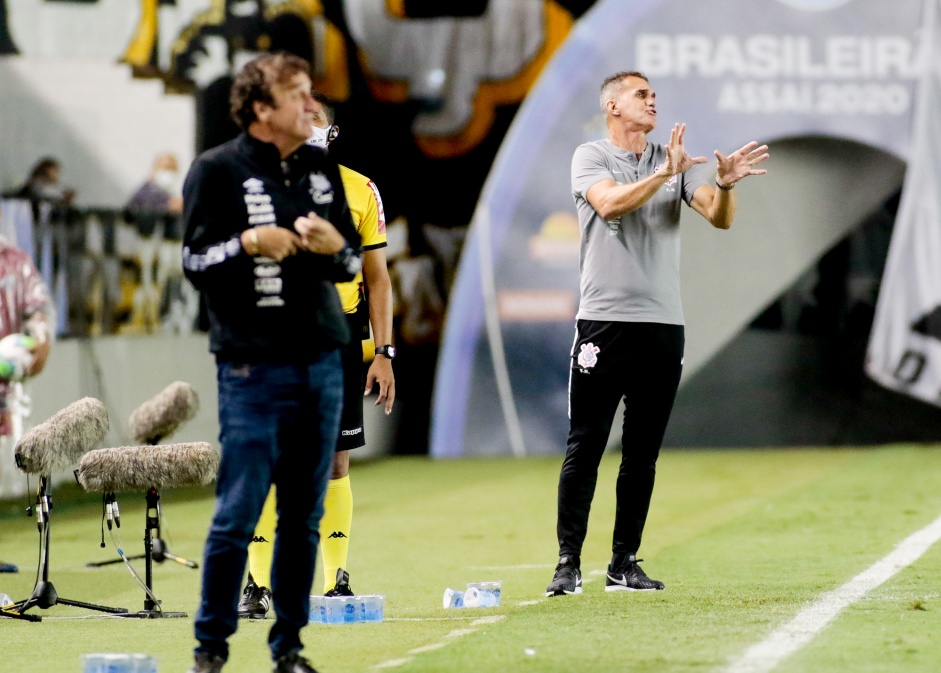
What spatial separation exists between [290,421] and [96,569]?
451cm

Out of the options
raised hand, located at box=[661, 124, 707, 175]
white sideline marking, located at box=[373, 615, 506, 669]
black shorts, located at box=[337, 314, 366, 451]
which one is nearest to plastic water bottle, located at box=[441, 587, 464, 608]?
white sideline marking, located at box=[373, 615, 506, 669]

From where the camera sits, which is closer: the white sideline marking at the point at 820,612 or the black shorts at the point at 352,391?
the white sideline marking at the point at 820,612

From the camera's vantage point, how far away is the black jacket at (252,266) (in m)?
4.80

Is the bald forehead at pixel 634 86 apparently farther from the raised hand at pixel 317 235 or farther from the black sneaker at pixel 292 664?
the black sneaker at pixel 292 664

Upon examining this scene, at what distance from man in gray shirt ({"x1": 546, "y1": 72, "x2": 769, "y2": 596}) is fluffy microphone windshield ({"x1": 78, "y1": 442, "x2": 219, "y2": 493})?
152cm

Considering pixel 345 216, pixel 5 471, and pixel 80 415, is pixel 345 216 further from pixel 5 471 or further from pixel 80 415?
pixel 5 471

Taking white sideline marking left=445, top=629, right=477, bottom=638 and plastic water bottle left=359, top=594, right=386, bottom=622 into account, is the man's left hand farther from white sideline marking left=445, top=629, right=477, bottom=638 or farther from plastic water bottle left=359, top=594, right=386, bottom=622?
white sideline marking left=445, top=629, right=477, bottom=638

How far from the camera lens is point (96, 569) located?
8.95 m

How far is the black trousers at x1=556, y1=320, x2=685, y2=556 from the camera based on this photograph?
22.0ft

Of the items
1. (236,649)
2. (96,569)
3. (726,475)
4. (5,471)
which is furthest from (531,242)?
(236,649)

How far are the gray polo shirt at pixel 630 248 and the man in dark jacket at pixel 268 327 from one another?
2.00 metres

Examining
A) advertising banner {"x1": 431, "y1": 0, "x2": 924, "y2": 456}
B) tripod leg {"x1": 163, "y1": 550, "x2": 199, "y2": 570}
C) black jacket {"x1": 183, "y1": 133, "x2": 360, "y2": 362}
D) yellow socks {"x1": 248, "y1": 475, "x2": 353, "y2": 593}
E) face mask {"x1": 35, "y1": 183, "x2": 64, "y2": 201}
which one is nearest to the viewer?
black jacket {"x1": 183, "y1": 133, "x2": 360, "y2": 362}

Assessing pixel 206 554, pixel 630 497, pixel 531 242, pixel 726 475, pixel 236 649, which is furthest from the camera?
pixel 531 242

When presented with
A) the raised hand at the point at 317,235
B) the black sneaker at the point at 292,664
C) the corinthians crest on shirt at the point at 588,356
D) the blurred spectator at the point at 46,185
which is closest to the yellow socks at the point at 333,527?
the corinthians crest on shirt at the point at 588,356
